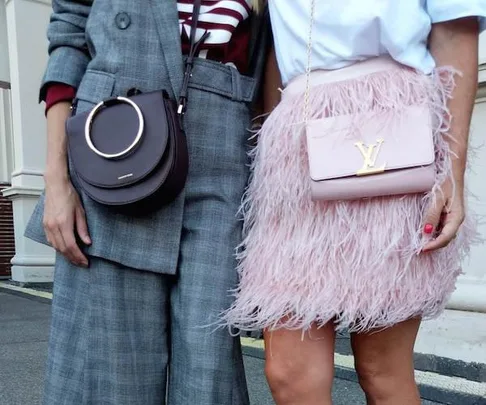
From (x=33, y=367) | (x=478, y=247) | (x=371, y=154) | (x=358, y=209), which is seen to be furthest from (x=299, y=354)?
(x=33, y=367)

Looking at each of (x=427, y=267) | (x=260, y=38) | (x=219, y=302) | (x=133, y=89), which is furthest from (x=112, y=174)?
(x=427, y=267)

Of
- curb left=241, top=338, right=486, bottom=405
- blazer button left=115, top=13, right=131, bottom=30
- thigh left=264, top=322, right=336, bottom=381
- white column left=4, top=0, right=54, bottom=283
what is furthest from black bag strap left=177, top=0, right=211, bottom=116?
white column left=4, top=0, right=54, bottom=283

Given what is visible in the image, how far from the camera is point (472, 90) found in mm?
1040

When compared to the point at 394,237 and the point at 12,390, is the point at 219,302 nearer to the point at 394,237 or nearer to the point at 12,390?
the point at 394,237

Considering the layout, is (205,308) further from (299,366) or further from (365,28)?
(365,28)

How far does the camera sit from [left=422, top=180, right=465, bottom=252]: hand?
0.99 meters

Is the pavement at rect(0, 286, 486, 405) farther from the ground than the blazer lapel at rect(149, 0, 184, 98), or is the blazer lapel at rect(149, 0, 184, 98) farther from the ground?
the blazer lapel at rect(149, 0, 184, 98)

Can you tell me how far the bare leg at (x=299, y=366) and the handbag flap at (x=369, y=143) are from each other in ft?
1.02

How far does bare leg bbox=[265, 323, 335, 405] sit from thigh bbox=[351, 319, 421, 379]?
0.29ft

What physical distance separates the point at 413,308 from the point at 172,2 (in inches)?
29.8

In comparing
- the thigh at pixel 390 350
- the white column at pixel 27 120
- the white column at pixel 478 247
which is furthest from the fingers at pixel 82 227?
the white column at pixel 27 120

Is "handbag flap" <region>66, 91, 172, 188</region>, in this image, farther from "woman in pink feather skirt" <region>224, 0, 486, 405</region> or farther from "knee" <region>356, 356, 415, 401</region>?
"knee" <region>356, 356, 415, 401</region>

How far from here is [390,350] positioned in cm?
112

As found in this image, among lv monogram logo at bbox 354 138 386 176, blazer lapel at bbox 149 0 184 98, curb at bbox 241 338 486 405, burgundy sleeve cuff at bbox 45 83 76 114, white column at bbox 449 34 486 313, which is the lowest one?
curb at bbox 241 338 486 405
